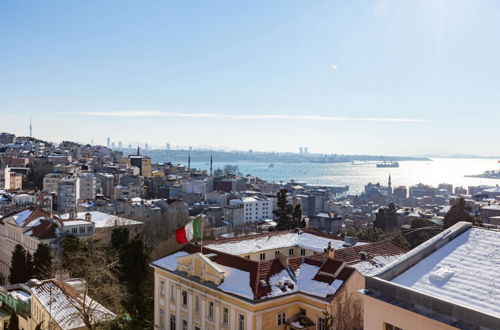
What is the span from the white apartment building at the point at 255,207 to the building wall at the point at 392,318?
65893mm

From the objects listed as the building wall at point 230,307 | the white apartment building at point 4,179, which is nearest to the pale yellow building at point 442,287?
the building wall at point 230,307

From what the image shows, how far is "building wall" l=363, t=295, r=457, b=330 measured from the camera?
25.8ft

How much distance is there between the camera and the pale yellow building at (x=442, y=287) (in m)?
7.54

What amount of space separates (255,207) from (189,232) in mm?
60657

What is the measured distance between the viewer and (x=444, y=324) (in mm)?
7555

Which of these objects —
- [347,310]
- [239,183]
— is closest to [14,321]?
[347,310]

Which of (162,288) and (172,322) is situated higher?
(162,288)

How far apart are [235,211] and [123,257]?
46.0 meters

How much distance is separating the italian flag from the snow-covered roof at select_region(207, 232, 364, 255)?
3664mm

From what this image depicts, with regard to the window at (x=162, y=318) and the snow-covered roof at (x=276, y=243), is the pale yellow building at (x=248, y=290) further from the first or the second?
the snow-covered roof at (x=276, y=243)

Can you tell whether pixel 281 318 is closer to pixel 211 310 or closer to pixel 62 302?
pixel 211 310

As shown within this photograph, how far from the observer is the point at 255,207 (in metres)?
77.2

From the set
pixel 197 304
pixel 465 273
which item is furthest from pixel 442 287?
pixel 197 304

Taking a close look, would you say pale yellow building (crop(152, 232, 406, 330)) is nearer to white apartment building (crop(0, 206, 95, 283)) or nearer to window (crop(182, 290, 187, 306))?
window (crop(182, 290, 187, 306))
